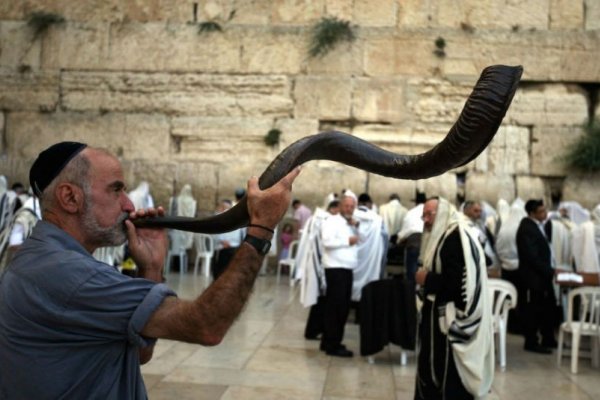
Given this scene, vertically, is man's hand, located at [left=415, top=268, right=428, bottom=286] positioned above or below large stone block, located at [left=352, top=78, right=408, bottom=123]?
below

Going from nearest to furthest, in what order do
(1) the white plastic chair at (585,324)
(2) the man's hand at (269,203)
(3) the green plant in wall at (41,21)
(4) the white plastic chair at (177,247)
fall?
(2) the man's hand at (269,203) < (1) the white plastic chair at (585,324) < (4) the white plastic chair at (177,247) < (3) the green plant in wall at (41,21)

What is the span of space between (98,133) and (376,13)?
614 centimetres

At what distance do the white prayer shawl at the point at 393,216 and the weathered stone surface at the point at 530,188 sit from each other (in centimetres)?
268

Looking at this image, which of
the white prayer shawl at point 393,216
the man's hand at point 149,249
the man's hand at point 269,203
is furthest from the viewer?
the white prayer shawl at point 393,216

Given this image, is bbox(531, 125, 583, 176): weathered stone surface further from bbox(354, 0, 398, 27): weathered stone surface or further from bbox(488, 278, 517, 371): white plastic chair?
bbox(488, 278, 517, 371): white plastic chair

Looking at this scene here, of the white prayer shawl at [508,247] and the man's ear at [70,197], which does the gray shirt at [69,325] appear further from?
the white prayer shawl at [508,247]

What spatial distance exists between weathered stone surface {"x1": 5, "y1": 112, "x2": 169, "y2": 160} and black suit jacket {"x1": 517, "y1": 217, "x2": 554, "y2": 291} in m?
7.93

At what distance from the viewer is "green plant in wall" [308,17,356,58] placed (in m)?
12.6

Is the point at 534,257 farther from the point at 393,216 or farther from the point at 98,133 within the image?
the point at 98,133

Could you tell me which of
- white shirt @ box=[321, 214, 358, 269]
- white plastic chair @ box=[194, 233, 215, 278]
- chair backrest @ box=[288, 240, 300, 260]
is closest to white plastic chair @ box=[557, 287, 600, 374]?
white shirt @ box=[321, 214, 358, 269]

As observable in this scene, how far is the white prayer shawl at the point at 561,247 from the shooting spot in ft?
26.3

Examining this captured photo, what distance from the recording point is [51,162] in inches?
64.8

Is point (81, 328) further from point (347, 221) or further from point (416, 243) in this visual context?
point (416, 243)

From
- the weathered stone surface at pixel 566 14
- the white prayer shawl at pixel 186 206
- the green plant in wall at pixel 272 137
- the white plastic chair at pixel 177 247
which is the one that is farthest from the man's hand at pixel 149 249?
the weathered stone surface at pixel 566 14
